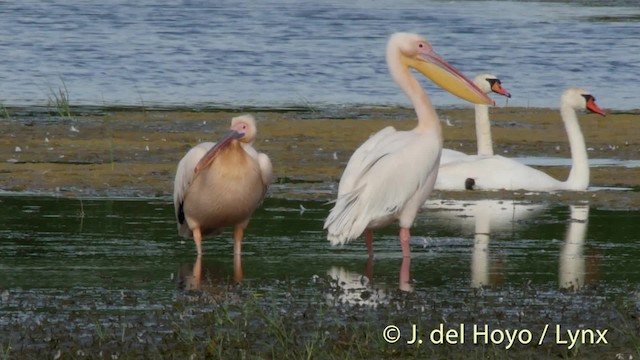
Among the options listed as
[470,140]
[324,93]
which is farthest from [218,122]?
[324,93]

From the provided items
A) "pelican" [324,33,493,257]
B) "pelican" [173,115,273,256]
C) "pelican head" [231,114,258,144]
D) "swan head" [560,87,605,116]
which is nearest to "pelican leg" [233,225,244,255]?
"pelican" [173,115,273,256]

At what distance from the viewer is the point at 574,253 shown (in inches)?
383

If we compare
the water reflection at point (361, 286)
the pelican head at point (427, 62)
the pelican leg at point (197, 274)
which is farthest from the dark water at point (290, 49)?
the water reflection at point (361, 286)

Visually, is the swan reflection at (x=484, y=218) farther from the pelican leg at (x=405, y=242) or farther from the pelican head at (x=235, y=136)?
the pelican head at (x=235, y=136)

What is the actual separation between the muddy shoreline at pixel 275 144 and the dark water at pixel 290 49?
2.21m

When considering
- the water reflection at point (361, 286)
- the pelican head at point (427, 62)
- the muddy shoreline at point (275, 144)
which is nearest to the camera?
the water reflection at point (361, 286)

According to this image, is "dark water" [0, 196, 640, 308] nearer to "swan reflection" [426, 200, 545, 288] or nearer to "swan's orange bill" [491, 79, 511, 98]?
"swan reflection" [426, 200, 545, 288]

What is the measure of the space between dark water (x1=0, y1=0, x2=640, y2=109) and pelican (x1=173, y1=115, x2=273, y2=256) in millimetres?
10578

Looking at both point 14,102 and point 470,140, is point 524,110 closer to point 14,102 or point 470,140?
point 470,140

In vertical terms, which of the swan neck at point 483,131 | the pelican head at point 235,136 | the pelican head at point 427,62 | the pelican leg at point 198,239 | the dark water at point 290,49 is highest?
the pelican head at point 427,62

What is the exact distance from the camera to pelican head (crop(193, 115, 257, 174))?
31.4 feet

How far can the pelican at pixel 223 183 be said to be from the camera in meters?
9.67

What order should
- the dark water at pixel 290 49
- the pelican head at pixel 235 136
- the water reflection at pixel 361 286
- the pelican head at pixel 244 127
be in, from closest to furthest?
the water reflection at pixel 361 286 < the pelican head at pixel 235 136 < the pelican head at pixel 244 127 < the dark water at pixel 290 49

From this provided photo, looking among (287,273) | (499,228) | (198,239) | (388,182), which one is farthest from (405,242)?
(499,228)
